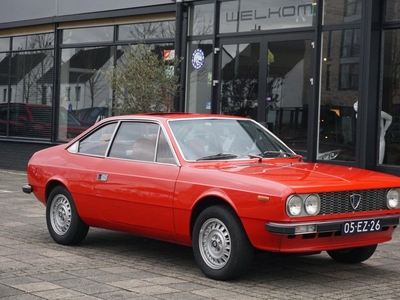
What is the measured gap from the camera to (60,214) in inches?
372

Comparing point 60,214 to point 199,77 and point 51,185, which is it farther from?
point 199,77

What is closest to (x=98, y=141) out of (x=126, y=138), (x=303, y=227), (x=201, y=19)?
(x=126, y=138)

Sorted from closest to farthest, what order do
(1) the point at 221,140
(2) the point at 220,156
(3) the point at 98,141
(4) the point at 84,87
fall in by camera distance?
(2) the point at 220,156 → (1) the point at 221,140 → (3) the point at 98,141 → (4) the point at 84,87

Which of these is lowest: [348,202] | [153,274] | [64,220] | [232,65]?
[153,274]

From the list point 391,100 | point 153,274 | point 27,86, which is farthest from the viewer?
point 27,86

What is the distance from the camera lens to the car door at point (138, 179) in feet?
26.3

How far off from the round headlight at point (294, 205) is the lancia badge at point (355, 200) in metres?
0.60

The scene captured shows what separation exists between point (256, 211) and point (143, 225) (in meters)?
1.61

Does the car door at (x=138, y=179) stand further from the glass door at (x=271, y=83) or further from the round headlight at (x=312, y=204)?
the glass door at (x=271, y=83)

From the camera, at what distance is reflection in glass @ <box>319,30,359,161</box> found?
13719mm

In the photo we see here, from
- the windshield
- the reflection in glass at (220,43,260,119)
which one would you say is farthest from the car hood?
the reflection in glass at (220,43,260,119)

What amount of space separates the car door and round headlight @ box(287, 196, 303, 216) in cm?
139

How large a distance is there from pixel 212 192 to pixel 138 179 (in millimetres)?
1141

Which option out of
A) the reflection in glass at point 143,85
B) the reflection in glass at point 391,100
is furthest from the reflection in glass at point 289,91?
the reflection in glass at point 143,85
